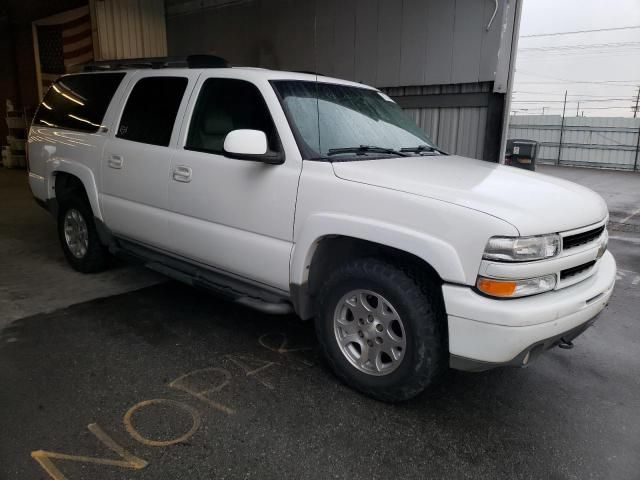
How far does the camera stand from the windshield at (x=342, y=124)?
335 centimetres

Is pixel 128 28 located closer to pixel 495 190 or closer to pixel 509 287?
pixel 495 190

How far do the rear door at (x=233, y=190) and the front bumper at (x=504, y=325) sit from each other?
1.17 metres

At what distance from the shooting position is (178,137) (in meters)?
3.95

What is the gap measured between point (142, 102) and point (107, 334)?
6.48 ft

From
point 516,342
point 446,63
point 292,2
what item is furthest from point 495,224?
point 292,2

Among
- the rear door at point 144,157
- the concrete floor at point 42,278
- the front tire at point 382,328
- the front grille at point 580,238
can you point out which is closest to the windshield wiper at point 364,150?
the front tire at point 382,328

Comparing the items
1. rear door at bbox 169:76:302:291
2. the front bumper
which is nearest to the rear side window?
rear door at bbox 169:76:302:291

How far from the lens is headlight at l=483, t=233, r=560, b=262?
8.12ft

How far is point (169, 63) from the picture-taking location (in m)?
4.41

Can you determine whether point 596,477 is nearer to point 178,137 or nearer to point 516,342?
point 516,342

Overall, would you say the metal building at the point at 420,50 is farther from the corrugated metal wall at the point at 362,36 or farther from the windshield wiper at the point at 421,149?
the windshield wiper at the point at 421,149

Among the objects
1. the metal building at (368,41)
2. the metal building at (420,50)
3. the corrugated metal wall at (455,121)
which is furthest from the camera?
the corrugated metal wall at (455,121)

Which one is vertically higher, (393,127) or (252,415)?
(393,127)

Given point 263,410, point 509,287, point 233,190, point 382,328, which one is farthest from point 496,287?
point 233,190
